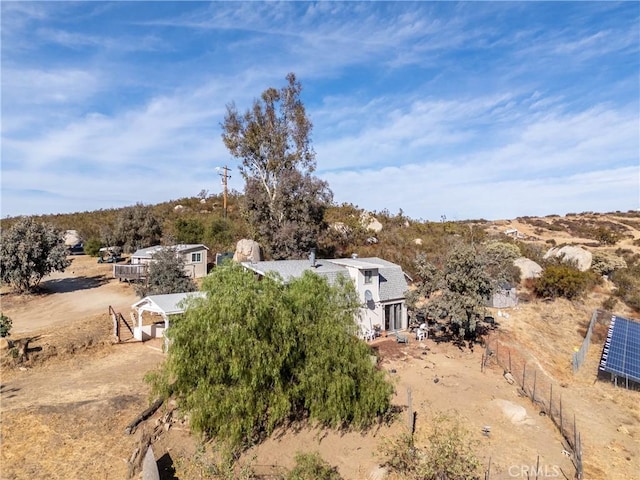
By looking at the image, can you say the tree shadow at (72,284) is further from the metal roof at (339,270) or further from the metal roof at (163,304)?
the metal roof at (339,270)

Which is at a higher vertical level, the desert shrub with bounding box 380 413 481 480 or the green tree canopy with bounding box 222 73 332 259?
the green tree canopy with bounding box 222 73 332 259

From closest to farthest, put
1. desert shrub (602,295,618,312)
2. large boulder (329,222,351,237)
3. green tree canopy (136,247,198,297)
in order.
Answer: green tree canopy (136,247,198,297)
desert shrub (602,295,618,312)
large boulder (329,222,351,237)

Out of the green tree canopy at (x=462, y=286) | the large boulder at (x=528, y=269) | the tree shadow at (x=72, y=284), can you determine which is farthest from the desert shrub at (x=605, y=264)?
the tree shadow at (x=72, y=284)

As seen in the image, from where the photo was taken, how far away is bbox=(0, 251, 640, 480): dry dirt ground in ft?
37.0

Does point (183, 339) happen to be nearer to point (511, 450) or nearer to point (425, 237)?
point (511, 450)

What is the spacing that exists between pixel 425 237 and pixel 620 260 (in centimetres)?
2042

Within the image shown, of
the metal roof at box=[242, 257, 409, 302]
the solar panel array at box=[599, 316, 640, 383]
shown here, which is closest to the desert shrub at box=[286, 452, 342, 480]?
the metal roof at box=[242, 257, 409, 302]

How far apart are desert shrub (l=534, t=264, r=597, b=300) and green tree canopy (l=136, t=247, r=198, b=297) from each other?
2834 cm

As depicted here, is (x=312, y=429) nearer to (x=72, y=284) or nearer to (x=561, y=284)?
(x=561, y=284)

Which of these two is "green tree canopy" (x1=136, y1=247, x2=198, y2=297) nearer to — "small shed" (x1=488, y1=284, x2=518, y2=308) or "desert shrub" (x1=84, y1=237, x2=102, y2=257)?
"small shed" (x1=488, y1=284, x2=518, y2=308)

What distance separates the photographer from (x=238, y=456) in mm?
11500

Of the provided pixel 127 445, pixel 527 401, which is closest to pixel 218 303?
pixel 127 445

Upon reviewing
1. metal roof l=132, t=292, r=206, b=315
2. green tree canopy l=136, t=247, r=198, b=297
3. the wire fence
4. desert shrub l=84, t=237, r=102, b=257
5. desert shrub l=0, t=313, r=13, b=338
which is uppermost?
desert shrub l=84, t=237, r=102, b=257

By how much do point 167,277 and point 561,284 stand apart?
30.7m
